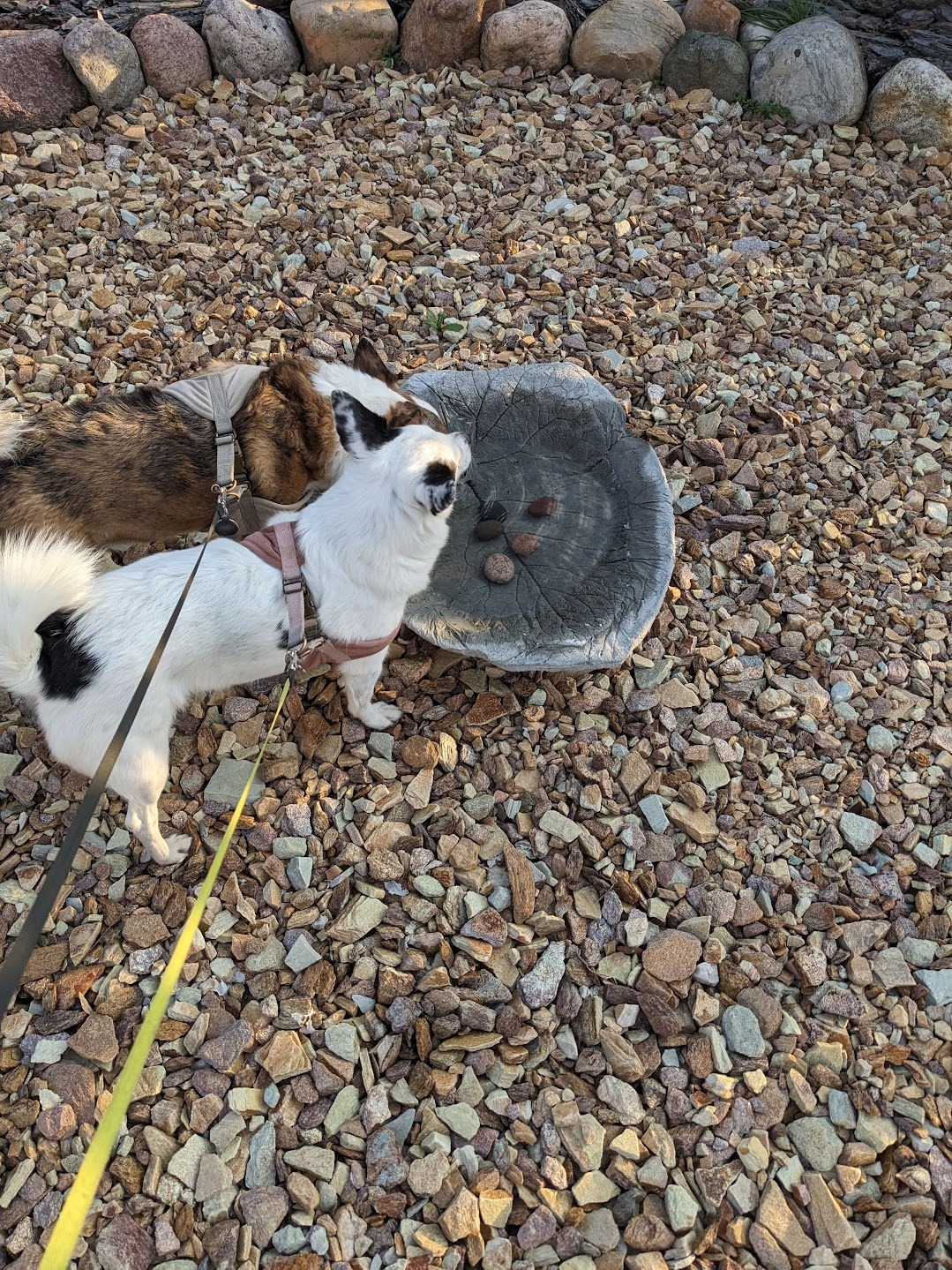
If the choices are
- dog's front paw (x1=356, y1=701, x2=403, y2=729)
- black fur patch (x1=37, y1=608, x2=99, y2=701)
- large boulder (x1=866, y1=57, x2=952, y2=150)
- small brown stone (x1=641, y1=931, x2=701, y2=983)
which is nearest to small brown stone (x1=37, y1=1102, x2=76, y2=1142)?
black fur patch (x1=37, y1=608, x2=99, y2=701)

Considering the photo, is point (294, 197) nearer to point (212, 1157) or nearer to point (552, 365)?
point (552, 365)

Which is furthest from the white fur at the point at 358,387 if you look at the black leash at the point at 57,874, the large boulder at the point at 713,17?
the large boulder at the point at 713,17

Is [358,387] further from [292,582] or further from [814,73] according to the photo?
[814,73]

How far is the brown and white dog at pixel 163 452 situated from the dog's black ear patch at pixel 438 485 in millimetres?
1027

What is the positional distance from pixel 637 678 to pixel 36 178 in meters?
5.35

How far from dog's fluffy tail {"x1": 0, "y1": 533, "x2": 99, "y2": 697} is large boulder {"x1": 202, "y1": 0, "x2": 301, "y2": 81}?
17.4 ft

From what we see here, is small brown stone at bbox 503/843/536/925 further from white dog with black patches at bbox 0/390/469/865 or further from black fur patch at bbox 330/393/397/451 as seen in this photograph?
black fur patch at bbox 330/393/397/451

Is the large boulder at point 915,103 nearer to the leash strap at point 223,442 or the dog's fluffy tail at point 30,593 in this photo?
the leash strap at point 223,442

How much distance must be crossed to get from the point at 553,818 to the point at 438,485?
4.93 feet

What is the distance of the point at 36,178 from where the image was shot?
5797 millimetres

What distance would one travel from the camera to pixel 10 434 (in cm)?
373

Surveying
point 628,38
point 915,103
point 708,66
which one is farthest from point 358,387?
point 915,103

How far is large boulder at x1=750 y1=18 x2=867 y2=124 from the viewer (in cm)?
625

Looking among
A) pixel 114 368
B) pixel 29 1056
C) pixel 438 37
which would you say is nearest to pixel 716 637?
pixel 29 1056
